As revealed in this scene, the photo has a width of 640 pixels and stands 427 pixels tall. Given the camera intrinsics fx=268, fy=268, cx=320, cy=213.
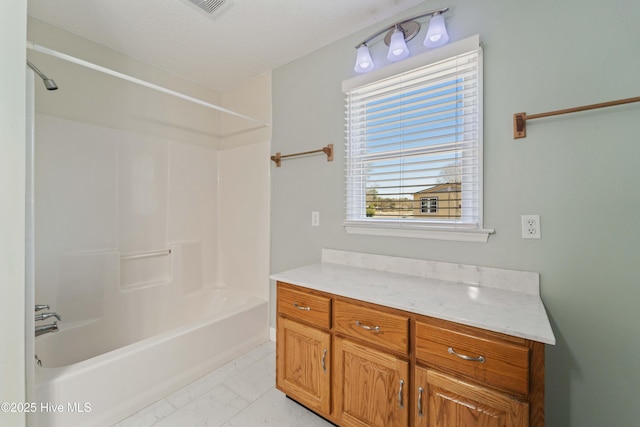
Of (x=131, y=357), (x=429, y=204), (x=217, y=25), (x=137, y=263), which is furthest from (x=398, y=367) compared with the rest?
(x=217, y=25)

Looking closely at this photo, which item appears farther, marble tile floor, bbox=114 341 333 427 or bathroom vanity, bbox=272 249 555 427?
marble tile floor, bbox=114 341 333 427

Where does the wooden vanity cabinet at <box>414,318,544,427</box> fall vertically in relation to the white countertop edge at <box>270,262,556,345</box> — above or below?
below

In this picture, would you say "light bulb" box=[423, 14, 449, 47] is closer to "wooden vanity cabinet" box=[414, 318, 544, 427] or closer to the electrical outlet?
the electrical outlet

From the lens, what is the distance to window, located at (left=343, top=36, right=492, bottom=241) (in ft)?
4.87

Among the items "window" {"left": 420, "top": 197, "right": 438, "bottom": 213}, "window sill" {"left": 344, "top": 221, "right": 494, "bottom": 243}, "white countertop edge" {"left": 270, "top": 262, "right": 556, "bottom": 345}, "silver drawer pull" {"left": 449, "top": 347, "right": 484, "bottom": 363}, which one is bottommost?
"silver drawer pull" {"left": 449, "top": 347, "right": 484, "bottom": 363}

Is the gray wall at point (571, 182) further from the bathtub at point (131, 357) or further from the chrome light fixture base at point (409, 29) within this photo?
the bathtub at point (131, 357)

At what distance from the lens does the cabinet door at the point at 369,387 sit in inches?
46.5

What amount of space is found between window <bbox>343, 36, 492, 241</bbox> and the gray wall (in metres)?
0.08

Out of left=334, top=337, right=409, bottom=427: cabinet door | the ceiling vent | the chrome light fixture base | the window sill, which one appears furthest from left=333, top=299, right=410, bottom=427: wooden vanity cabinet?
the ceiling vent

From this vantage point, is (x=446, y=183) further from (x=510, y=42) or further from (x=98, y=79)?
(x=98, y=79)

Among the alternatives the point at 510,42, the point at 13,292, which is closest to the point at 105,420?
the point at 13,292

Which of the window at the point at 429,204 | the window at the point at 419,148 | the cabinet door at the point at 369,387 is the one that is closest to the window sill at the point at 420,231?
the window at the point at 419,148

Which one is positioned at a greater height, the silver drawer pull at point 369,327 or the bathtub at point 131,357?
the silver drawer pull at point 369,327

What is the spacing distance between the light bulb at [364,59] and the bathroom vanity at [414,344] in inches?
50.2
